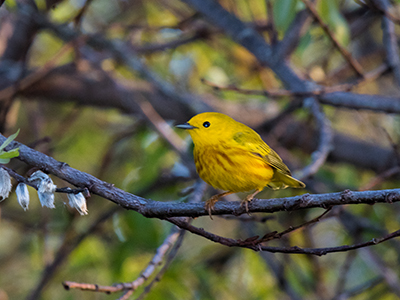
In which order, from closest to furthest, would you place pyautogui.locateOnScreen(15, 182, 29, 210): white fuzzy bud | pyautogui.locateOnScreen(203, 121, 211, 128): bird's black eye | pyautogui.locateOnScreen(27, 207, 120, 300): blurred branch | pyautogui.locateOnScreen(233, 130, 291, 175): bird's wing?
pyautogui.locateOnScreen(15, 182, 29, 210): white fuzzy bud < pyautogui.locateOnScreen(233, 130, 291, 175): bird's wing < pyautogui.locateOnScreen(203, 121, 211, 128): bird's black eye < pyautogui.locateOnScreen(27, 207, 120, 300): blurred branch

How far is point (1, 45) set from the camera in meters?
4.94

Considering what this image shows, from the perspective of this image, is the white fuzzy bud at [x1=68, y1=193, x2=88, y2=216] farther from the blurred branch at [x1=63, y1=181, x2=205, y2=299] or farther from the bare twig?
the bare twig

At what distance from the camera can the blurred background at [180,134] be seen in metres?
3.77

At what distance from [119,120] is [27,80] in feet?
9.36

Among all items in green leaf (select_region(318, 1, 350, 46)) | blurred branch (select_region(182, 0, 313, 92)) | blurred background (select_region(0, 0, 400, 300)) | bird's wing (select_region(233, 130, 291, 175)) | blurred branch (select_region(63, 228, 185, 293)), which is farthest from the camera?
blurred branch (select_region(182, 0, 313, 92))

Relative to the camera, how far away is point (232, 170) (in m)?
2.64

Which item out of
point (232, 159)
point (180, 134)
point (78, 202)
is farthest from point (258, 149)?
point (180, 134)

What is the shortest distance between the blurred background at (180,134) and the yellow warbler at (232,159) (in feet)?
1.08

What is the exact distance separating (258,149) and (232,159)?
282 mm

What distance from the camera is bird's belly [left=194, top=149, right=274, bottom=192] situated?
262cm

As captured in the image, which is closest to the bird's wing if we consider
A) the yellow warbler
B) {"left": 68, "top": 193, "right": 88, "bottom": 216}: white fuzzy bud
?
the yellow warbler

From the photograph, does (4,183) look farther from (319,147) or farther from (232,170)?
(319,147)

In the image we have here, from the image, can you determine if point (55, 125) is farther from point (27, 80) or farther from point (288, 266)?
point (288, 266)

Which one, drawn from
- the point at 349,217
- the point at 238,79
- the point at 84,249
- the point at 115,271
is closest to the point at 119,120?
the point at 238,79
